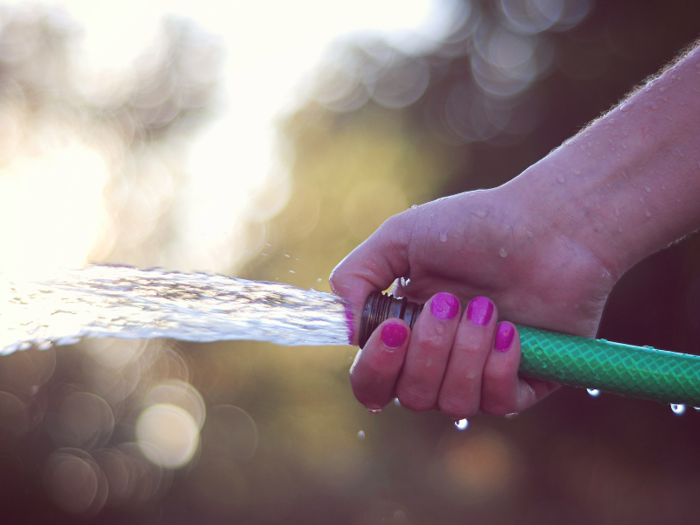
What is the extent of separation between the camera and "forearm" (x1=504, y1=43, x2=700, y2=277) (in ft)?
6.14

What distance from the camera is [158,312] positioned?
2.07 metres

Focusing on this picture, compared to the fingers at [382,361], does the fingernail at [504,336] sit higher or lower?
higher

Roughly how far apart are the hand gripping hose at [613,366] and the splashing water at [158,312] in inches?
31.6

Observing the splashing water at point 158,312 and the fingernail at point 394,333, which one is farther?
the splashing water at point 158,312

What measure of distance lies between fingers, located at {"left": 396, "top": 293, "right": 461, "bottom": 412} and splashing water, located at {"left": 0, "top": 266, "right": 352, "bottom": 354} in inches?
12.9

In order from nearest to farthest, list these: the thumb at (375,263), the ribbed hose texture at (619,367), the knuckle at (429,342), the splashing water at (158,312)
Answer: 1. the ribbed hose texture at (619,367)
2. the knuckle at (429,342)
3. the splashing water at (158,312)
4. the thumb at (375,263)

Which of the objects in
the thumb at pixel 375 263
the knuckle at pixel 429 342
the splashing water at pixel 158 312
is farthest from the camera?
the thumb at pixel 375 263

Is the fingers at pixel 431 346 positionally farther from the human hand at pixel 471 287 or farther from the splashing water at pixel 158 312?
the splashing water at pixel 158 312

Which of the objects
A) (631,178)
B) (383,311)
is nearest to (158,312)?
(383,311)

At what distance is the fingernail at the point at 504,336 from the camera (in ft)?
5.89

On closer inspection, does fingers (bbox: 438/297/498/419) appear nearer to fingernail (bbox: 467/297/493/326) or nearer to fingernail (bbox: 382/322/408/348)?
fingernail (bbox: 467/297/493/326)

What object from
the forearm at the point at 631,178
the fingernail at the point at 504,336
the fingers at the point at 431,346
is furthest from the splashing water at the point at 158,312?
the forearm at the point at 631,178

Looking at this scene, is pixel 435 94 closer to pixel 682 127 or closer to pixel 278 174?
Answer: pixel 278 174

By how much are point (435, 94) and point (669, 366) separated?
10872mm
